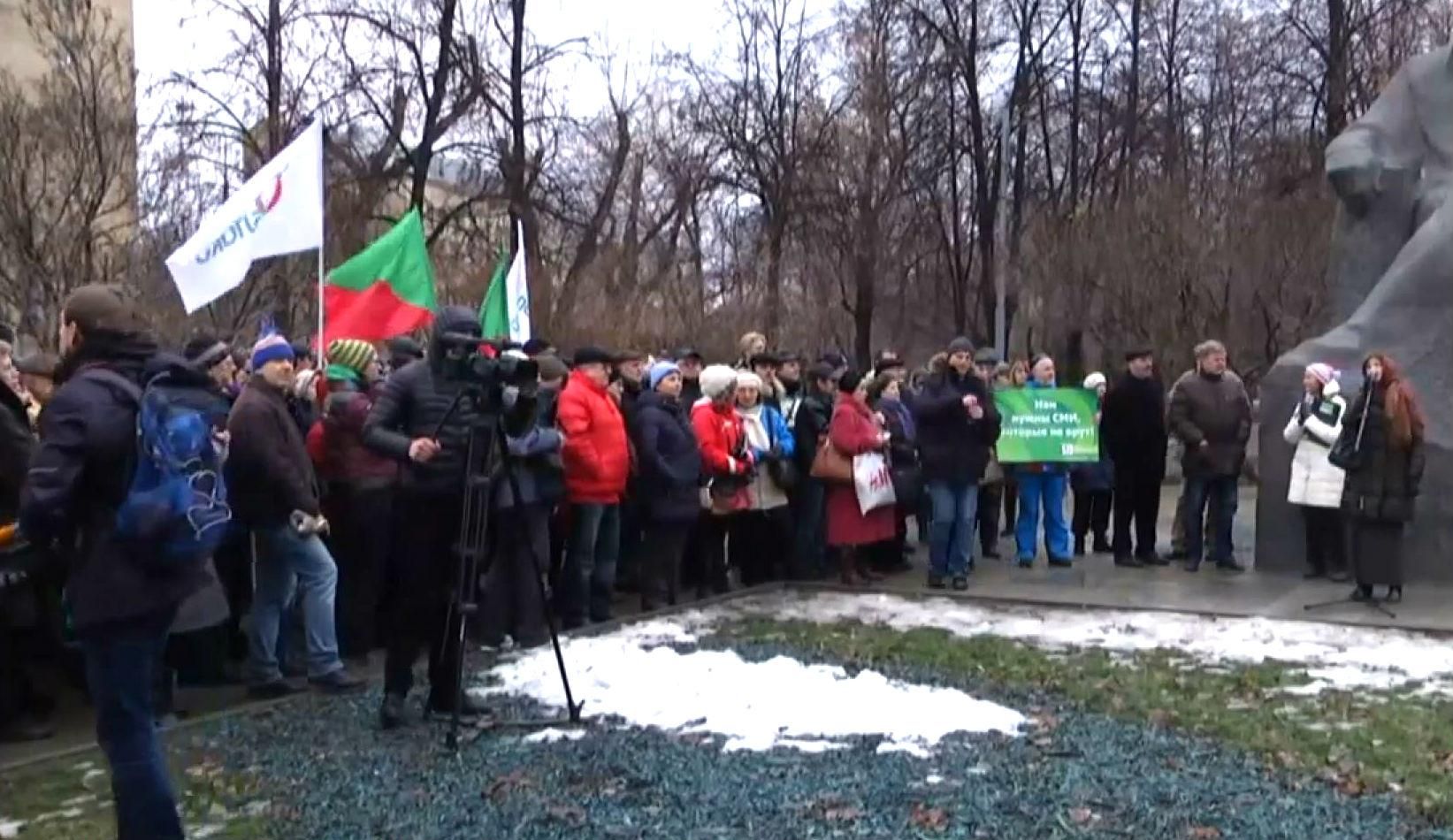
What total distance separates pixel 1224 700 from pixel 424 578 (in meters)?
3.85

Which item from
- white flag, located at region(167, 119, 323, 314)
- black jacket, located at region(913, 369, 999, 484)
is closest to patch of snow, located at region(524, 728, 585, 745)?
white flag, located at region(167, 119, 323, 314)

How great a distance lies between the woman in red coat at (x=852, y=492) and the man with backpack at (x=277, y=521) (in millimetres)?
4590

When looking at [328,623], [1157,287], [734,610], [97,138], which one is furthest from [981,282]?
[328,623]

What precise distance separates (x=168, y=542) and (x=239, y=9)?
2094 centimetres

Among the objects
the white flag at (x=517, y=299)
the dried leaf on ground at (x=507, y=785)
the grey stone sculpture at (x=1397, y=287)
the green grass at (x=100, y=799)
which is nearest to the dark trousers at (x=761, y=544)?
the white flag at (x=517, y=299)

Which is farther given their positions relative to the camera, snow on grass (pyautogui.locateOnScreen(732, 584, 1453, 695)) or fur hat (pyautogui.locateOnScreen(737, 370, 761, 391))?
fur hat (pyautogui.locateOnScreen(737, 370, 761, 391))

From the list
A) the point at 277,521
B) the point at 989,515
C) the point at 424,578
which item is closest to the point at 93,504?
the point at 424,578

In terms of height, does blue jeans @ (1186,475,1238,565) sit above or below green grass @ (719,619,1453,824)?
above

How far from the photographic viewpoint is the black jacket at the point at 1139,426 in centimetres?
1353

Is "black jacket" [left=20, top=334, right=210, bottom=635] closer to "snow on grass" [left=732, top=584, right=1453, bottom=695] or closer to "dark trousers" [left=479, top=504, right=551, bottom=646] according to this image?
"dark trousers" [left=479, top=504, right=551, bottom=646]

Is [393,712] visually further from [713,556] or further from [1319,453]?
[1319,453]

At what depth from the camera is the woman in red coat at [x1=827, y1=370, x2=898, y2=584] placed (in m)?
12.5

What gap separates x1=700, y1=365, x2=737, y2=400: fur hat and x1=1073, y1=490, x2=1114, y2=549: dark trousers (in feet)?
12.4

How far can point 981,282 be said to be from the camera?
116ft
